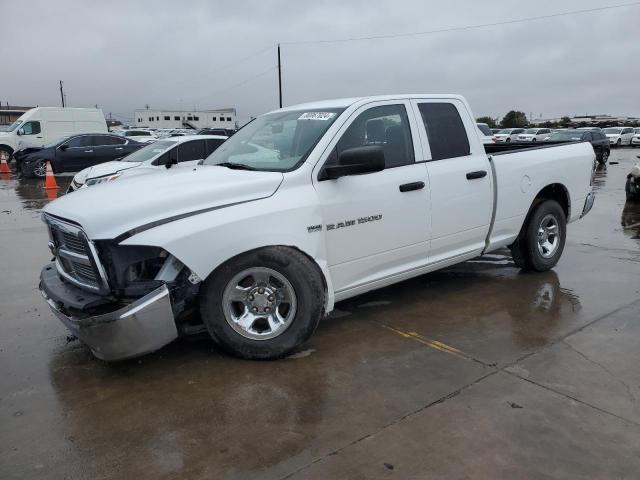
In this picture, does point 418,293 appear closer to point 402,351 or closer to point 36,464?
point 402,351

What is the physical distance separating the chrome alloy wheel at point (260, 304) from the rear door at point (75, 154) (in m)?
17.1

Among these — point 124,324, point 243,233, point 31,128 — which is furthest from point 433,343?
point 31,128

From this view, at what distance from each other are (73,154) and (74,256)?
1681 cm

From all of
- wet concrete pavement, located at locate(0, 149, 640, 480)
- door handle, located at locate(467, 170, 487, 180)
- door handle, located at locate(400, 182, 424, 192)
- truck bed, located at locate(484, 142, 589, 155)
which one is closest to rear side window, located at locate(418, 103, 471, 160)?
door handle, located at locate(467, 170, 487, 180)

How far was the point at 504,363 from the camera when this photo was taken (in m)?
3.93

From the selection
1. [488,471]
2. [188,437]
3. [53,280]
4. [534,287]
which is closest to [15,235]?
[53,280]

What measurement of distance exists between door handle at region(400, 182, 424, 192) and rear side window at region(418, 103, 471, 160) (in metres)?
0.36

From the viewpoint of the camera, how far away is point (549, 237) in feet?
20.6

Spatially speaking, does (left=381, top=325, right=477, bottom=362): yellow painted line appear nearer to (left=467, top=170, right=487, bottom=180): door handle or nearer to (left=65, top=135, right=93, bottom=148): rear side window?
(left=467, top=170, right=487, bottom=180): door handle

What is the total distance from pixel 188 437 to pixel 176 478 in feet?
1.18

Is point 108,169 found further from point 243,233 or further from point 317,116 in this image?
point 243,233

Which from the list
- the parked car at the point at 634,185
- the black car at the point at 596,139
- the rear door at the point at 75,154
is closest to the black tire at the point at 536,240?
the parked car at the point at 634,185

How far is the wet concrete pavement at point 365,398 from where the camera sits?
2.85 m

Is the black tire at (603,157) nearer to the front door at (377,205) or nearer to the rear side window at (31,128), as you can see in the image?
the front door at (377,205)
